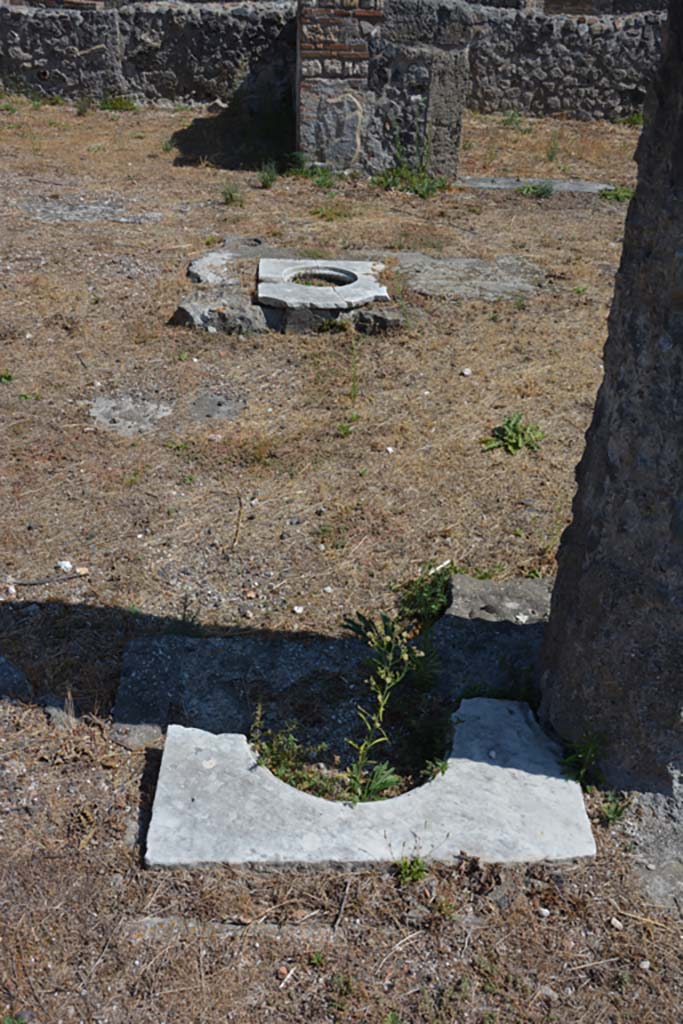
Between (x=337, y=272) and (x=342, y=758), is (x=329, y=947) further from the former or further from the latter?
(x=337, y=272)

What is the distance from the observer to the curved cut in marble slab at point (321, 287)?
6.63 metres

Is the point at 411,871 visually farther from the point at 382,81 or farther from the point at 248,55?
the point at 248,55

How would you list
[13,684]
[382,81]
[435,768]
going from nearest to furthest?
[435,768] → [13,684] → [382,81]

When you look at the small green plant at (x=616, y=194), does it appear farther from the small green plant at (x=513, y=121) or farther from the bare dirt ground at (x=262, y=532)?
the small green plant at (x=513, y=121)

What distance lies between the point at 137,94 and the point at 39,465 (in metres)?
9.56

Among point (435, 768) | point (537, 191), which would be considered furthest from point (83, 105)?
point (435, 768)

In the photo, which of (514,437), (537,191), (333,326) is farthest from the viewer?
(537,191)

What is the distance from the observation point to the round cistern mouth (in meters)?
7.24

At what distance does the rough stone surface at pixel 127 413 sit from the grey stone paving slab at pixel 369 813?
8.53ft

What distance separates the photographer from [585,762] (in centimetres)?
292

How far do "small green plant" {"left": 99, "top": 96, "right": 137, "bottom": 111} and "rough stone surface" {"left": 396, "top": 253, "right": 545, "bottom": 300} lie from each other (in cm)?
638

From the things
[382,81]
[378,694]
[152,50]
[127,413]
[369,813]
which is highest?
[382,81]

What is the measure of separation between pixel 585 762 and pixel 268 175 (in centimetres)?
799

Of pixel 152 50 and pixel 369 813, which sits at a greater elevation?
pixel 152 50
